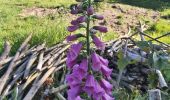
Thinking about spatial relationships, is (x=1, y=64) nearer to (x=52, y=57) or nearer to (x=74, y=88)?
(x=52, y=57)

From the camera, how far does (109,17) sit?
11.1m

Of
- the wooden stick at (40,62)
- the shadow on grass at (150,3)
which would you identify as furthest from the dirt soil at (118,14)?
the wooden stick at (40,62)

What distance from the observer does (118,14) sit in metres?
11.4

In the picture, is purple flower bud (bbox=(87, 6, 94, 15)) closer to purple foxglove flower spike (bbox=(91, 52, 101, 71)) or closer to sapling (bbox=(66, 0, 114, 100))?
sapling (bbox=(66, 0, 114, 100))

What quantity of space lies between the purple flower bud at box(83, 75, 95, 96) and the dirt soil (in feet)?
22.7

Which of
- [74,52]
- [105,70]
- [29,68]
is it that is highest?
[74,52]

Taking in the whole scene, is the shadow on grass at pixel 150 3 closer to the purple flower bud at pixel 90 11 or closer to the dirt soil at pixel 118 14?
the dirt soil at pixel 118 14

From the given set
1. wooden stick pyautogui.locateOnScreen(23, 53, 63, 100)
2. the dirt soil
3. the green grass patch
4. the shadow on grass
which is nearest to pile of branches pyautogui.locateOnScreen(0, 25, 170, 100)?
wooden stick pyautogui.locateOnScreen(23, 53, 63, 100)

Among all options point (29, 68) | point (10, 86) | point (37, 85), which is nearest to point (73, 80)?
point (37, 85)

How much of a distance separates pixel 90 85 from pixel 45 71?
305cm

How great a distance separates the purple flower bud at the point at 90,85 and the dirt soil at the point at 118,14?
6.91 metres

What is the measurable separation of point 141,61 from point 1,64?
67.4 inches

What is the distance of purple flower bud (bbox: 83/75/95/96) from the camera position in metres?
3.15

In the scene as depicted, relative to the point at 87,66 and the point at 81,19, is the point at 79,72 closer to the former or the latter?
the point at 87,66
